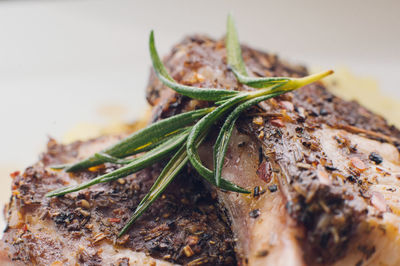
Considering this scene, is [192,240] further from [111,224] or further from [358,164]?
[358,164]

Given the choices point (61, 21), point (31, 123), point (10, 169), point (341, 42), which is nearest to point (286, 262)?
point (10, 169)

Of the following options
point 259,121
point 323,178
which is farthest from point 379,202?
point 259,121

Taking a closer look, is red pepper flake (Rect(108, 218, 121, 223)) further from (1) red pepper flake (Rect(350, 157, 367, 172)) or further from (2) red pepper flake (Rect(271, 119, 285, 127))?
(1) red pepper flake (Rect(350, 157, 367, 172))

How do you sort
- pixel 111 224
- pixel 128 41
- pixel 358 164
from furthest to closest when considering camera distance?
pixel 128 41, pixel 111 224, pixel 358 164

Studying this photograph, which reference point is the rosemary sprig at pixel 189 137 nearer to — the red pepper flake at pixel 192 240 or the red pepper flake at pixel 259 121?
the red pepper flake at pixel 259 121

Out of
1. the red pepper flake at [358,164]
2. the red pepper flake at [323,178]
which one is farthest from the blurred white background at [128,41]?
the red pepper flake at [323,178]

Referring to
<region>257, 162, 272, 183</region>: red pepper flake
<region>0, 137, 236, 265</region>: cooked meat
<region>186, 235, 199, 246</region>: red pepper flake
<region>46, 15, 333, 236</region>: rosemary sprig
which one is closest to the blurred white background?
<region>0, 137, 236, 265</region>: cooked meat

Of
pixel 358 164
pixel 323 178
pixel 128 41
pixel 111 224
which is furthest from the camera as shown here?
pixel 128 41
